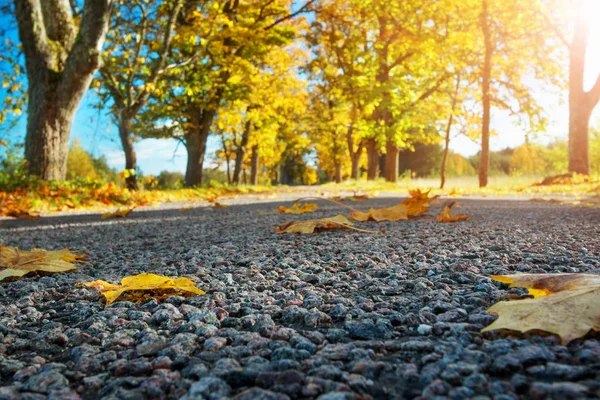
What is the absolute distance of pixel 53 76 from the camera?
8.62 m

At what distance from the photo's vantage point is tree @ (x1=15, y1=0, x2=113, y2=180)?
8188mm

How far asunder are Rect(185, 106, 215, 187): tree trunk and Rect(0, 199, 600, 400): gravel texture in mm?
15028

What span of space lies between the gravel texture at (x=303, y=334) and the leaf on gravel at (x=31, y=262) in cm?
6

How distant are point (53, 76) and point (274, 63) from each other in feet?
46.1

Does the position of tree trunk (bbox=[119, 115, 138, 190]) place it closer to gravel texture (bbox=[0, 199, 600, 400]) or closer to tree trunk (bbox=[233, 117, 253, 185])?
tree trunk (bbox=[233, 117, 253, 185])

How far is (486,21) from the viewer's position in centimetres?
1390

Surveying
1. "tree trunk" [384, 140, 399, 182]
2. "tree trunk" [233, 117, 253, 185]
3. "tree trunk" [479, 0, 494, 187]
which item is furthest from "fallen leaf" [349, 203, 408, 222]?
"tree trunk" [233, 117, 253, 185]

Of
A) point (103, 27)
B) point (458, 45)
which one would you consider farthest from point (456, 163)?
point (103, 27)

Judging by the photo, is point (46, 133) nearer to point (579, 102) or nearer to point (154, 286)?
point (154, 286)

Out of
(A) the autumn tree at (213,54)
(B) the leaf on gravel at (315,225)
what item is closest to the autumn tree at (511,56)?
(A) the autumn tree at (213,54)

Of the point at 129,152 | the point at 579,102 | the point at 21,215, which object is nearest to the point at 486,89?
the point at 579,102

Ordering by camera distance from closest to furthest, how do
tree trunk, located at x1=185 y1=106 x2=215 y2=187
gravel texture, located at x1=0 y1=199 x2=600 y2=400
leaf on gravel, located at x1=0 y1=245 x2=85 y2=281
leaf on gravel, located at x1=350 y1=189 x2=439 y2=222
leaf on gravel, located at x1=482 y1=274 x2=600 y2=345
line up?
gravel texture, located at x1=0 y1=199 x2=600 y2=400
leaf on gravel, located at x1=482 y1=274 x2=600 y2=345
leaf on gravel, located at x1=0 y1=245 x2=85 y2=281
leaf on gravel, located at x1=350 y1=189 x2=439 y2=222
tree trunk, located at x1=185 y1=106 x2=215 y2=187

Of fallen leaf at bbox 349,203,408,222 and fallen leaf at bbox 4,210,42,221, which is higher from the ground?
fallen leaf at bbox 349,203,408,222

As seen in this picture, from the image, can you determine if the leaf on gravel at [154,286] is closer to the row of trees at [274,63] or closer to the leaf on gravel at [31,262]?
the leaf on gravel at [31,262]
